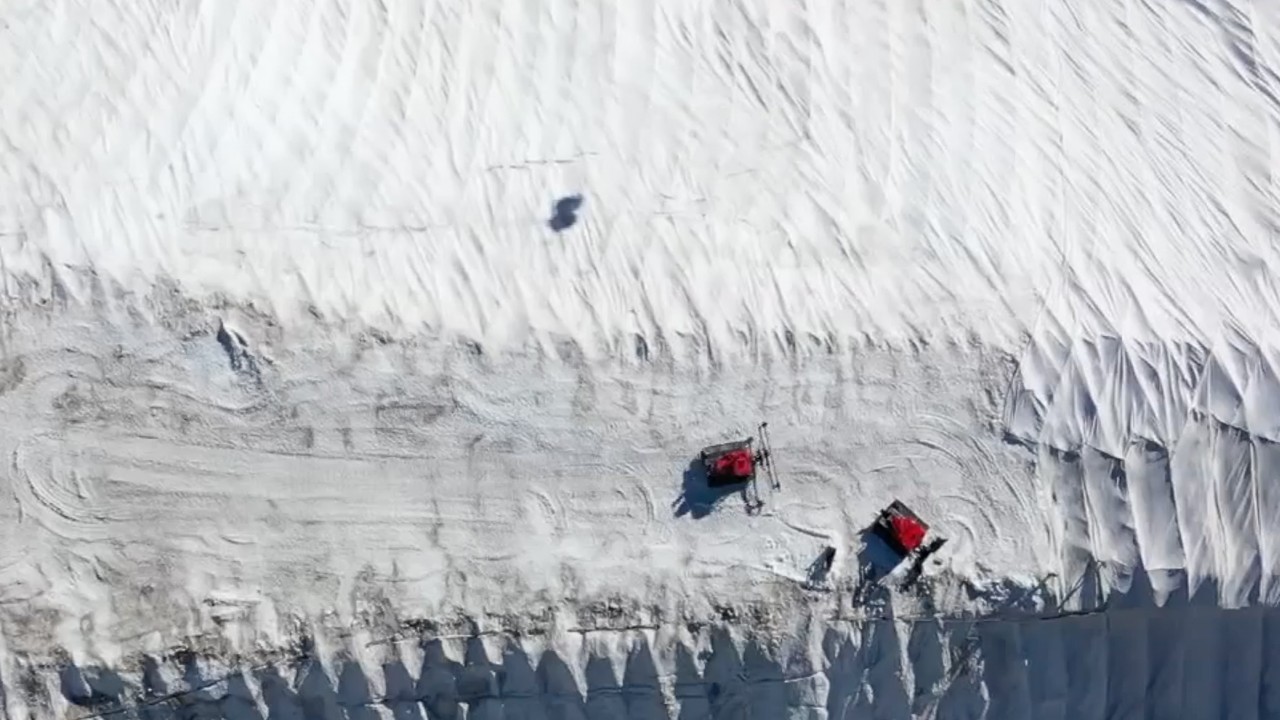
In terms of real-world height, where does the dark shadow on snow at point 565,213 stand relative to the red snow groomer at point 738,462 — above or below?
above

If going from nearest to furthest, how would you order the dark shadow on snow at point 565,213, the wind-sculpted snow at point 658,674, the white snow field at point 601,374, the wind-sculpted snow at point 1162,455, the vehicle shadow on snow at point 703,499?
the wind-sculpted snow at point 658,674 → the white snow field at point 601,374 → the vehicle shadow on snow at point 703,499 → the wind-sculpted snow at point 1162,455 → the dark shadow on snow at point 565,213

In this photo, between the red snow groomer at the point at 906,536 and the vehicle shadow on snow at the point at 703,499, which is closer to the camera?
the red snow groomer at the point at 906,536

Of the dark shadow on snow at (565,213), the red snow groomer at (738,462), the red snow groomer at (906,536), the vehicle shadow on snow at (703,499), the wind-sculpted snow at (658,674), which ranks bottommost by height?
the wind-sculpted snow at (658,674)

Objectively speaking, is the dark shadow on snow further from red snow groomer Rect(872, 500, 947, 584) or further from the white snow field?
red snow groomer Rect(872, 500, 947, 584)

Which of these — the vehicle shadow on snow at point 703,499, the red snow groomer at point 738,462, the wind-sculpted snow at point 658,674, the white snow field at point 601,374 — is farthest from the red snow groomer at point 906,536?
the vehicle shadow on snow at point 703,499

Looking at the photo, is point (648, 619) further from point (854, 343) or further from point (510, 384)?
point (854, 343)

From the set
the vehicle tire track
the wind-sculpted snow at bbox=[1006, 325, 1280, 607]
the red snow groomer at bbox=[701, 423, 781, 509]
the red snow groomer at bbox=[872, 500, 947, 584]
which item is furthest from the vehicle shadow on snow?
the vehicle tire track

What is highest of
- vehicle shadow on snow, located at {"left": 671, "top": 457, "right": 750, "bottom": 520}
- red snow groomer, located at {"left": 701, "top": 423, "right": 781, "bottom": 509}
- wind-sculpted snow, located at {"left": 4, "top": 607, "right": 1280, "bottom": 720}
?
red snow groomer, located at {"left": 701, "top": 423, "right": 781, "bottom": 509}

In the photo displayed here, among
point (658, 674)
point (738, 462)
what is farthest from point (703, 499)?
point (658, 674)

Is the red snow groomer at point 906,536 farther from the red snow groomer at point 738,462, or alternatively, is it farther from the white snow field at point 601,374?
the red snow groomer at point 738,462

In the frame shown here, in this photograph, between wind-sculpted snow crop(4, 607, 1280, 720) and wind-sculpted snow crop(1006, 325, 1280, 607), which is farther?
A: wind-sculpted snow crop(1006, 325, 1280, 607)

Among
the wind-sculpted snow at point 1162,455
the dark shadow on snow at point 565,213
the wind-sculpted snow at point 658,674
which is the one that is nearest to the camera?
the wind-sculpted snow at point 658,674
